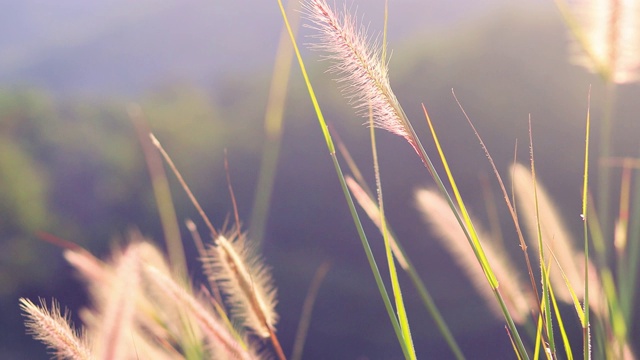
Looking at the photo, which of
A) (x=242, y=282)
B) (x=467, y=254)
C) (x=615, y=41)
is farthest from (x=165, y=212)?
(x=615, y=41)

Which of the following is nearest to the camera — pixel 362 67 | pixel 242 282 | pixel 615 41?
pixel 362 67

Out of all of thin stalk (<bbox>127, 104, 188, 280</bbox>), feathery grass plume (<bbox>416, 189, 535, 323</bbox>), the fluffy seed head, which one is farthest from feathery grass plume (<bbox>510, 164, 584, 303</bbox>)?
thin stalk (<bbox>127, 104, 188, 280</bbox>)

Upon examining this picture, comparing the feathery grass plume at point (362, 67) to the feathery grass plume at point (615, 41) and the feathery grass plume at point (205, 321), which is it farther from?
the feathery grass plume at point (615, 41)

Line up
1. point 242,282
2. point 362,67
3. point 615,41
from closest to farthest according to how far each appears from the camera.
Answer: point 362,67 < point 242,282 < point 615,41

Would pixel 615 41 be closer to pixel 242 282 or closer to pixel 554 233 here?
pixel 554 233

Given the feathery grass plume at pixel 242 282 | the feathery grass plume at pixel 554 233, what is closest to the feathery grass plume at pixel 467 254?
the feathery grass plume at pixel 554 233

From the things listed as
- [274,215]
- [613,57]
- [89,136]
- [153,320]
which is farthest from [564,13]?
[89,136]

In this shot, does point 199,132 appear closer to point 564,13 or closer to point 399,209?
point 399,209

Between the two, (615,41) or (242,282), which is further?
(615,41)

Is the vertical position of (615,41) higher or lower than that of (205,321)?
higher
